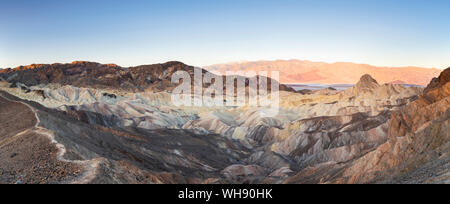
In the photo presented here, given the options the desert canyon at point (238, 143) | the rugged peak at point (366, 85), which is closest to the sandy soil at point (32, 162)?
the desert canyon at point (238, 143)

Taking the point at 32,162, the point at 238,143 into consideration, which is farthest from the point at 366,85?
the point at 32,162

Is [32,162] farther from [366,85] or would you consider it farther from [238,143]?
[366,85]

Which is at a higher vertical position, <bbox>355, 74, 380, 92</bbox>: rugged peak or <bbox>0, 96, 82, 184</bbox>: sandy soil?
<bbox>355, 74, 380, 92</bbox>: rugged peak

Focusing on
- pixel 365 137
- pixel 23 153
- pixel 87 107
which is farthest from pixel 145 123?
pixel 23 153

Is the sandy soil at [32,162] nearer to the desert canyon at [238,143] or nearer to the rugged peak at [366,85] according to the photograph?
the desert canyon at [238,143]

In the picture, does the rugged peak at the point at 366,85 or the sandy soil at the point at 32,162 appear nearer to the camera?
the sandy soil at the point at 32,162

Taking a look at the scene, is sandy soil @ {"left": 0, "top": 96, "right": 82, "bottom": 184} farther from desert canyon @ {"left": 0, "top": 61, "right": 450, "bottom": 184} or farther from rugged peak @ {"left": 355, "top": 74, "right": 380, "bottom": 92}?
rugged peak @ {"left": 355, "top": 74, "right": 380, "bottom": 92}

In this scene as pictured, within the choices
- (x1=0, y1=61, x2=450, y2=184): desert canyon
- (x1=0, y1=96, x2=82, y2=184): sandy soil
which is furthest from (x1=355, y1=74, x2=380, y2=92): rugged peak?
(x1=0, y1=96, x2=82, y2=184): sandy soil

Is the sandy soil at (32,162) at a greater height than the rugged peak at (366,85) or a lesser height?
lesser

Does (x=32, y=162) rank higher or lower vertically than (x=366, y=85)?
lower

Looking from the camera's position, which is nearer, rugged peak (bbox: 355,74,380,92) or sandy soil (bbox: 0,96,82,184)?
sandy soil (bbox: 0,96,82,184)
